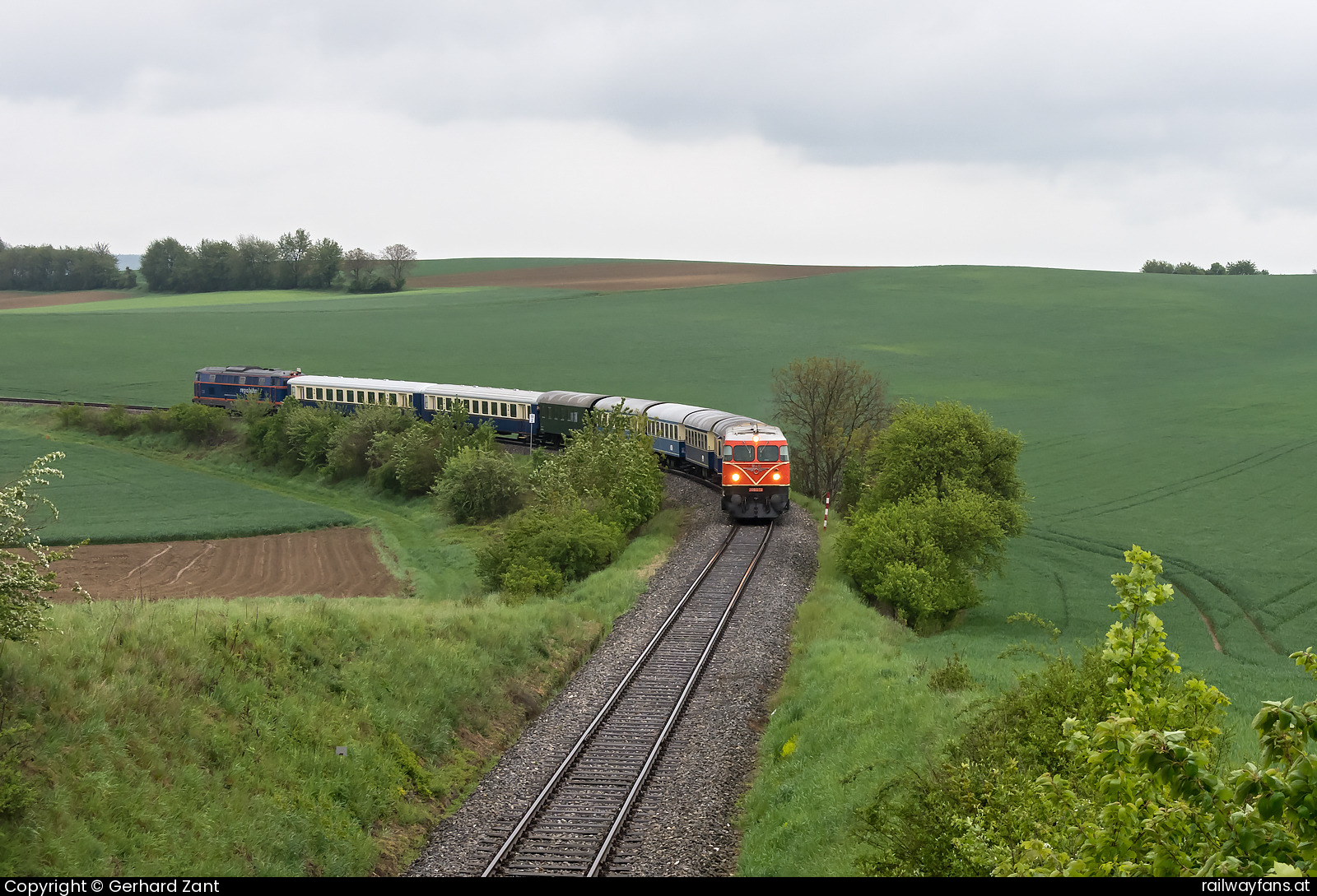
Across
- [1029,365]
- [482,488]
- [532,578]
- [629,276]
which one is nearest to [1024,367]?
[1029,365]

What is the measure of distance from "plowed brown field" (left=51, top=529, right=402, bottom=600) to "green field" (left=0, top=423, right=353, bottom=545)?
4.11ft

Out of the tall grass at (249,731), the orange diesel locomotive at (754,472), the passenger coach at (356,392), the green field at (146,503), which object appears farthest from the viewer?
the passenger coach at (356,392)

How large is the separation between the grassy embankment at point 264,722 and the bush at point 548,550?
4.36 metres

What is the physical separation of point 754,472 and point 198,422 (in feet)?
139

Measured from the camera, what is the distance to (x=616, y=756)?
58.0 ft

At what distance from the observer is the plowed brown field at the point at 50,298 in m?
129

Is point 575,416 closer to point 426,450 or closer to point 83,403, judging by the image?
point 426,450

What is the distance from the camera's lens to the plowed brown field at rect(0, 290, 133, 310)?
129150 millimetres

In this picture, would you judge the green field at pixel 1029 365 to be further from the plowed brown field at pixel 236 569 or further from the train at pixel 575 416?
the plowed brown field at pixel 236 569

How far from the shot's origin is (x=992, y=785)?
1086 cm

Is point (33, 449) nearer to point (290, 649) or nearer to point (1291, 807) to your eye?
point (290, 649)

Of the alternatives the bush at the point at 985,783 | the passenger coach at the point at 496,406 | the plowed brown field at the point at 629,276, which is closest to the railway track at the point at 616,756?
the bush at the point at 985,783
